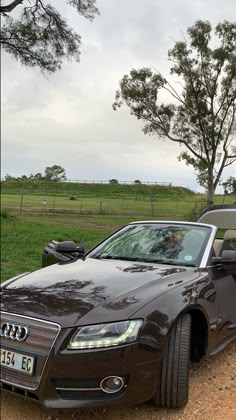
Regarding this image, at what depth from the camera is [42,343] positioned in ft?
8.61

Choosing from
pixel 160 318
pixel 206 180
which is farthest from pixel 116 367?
pixel 206 180

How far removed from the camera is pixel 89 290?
9.95 ft

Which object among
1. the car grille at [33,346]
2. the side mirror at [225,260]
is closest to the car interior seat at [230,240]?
the side mirror at [225,260]

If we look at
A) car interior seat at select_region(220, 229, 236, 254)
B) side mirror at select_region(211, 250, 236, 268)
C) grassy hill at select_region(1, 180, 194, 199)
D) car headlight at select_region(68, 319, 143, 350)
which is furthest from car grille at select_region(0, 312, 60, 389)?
grassy hill at select_region(1, 180, 194, 199)

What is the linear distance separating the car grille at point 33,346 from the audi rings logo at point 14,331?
0.06 ft

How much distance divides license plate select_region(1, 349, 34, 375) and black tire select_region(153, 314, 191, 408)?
0.85 m

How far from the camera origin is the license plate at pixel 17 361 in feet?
8.59

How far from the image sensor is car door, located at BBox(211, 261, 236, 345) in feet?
12.2

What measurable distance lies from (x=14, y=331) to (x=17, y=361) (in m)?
0.18

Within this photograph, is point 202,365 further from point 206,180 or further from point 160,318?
point 206,180

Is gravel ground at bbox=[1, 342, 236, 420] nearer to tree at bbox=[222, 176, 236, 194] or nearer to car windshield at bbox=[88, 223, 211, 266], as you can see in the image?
car windshield at bbox=[88, 223, 211, 266]

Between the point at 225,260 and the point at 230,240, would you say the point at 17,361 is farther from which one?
the point at 230,240

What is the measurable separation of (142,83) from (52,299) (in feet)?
73.9

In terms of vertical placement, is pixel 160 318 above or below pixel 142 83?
below
